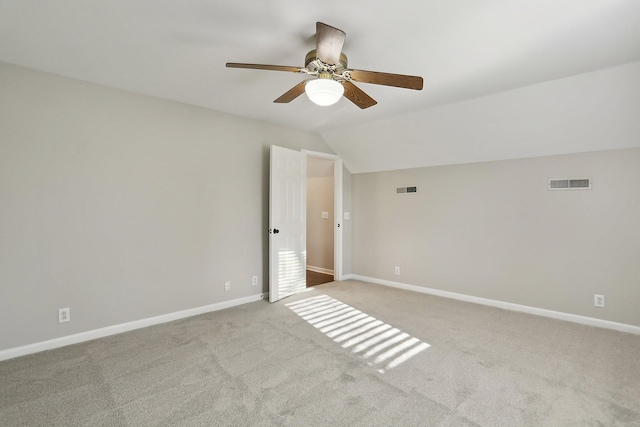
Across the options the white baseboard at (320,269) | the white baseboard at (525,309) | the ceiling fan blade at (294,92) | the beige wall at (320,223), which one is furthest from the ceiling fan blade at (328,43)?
the white baseboard at (320,269)

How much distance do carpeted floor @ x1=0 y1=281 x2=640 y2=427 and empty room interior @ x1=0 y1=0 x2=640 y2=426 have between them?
2 centimetres

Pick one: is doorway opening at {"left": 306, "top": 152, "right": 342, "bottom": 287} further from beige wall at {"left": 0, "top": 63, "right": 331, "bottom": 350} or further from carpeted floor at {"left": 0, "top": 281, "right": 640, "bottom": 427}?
carpeted floor at {"left": 0, "top": 281, "right": 640, "bottom": 427}

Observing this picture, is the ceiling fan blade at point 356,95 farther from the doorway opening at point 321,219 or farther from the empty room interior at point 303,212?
the doorway opening at point 321,219

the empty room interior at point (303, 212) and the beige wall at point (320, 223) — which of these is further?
the beige wall at point (320, 223)

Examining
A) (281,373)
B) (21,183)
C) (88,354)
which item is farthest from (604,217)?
(21,183)

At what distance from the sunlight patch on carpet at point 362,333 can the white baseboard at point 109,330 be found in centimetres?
88

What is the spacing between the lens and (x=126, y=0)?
5.91ft

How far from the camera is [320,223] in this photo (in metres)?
6.22

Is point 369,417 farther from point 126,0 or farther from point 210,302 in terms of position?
point 126,0

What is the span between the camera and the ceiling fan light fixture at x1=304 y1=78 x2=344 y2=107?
211cm

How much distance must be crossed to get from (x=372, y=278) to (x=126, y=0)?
4.57 metres

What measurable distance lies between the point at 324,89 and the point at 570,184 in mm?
2997

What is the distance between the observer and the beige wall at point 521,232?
3113 mm

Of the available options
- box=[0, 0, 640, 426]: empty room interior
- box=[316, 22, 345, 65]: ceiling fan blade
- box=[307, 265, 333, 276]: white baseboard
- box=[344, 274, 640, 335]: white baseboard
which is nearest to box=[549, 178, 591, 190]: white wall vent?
box=[0, 0, 640, 426]: empty room interior
